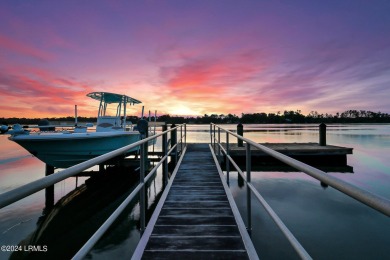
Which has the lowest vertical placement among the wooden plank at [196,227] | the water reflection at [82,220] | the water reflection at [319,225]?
the water reflection at [82,220]

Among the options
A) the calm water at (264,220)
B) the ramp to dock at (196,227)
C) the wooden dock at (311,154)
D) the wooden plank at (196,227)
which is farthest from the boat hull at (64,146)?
the wooden dock at (311,154)

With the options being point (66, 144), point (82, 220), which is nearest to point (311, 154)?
point (82, 220)

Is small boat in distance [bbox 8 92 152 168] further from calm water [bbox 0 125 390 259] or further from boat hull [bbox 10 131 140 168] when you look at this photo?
calm water [bbox 0 125 390 259]

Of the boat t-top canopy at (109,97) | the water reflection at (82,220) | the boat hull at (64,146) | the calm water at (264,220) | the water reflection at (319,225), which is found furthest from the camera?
the boat t-top canopy at (109,97)

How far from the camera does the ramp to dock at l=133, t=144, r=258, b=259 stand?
286 cm

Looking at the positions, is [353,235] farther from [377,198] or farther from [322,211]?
[377,198]

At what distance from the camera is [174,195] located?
497 cm

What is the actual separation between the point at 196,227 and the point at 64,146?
7951 millimetres

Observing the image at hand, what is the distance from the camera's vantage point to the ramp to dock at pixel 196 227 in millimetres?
2860

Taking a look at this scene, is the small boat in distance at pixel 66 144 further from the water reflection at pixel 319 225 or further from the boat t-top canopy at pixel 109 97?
the water reflection at pixel 319 225

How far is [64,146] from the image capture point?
9.59 m

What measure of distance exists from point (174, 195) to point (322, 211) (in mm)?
5104

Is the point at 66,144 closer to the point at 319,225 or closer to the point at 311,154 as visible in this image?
the point at 319,225

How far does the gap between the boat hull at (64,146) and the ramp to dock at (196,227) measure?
537 cm
